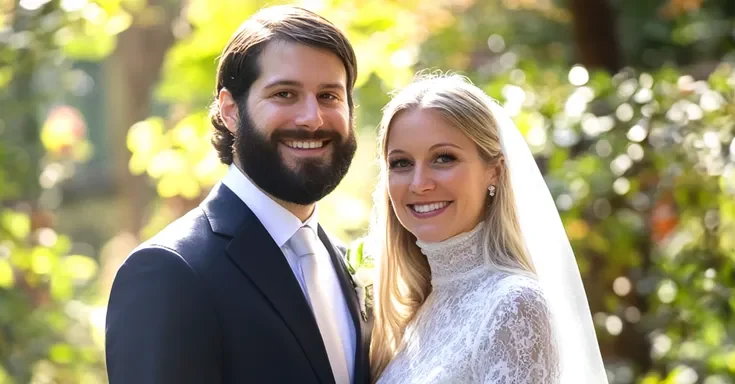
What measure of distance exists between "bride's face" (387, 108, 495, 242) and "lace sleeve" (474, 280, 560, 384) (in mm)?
331

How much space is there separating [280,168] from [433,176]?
17.8 inches

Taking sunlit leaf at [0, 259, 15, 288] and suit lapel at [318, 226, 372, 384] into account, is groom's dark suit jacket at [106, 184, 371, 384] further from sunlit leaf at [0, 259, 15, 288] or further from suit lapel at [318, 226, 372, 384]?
sunlit leaf at [0, 259, 15, 288]

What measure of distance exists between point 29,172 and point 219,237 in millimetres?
3704

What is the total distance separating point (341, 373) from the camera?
9.23ft

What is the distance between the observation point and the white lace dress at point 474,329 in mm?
2611

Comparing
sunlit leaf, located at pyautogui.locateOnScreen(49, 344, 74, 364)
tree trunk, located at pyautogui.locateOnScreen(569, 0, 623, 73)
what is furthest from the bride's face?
sunlit leaf, located at pyautogui.locateOnScreen(49, 344, 74, 364)

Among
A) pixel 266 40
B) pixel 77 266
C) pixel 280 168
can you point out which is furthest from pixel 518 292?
pixel 77 266

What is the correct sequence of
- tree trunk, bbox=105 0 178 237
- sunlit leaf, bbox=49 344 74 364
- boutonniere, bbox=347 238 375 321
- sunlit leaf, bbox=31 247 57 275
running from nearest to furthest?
boutonniere, bbox=347 238 375 321
sunlit leaf, bbox=31 247 57 275
sunlit leaf, bbox=49 344 74 364
tree trunk, bbox=105 0 178 237

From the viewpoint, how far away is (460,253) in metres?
2.94

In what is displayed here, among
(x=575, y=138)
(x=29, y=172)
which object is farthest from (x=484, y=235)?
(x=29, y=172)

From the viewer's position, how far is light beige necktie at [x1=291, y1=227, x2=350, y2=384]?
9.25 ft

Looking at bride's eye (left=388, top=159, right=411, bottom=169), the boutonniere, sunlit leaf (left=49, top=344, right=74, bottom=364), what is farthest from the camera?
sunlit leaf (left=49, top=344, right=74, bottom=364)

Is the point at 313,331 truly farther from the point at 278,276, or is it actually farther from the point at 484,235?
the point at 484,235

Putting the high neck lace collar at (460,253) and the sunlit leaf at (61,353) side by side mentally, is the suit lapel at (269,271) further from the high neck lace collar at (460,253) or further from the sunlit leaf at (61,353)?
the sunlit leaf at (61,353)
